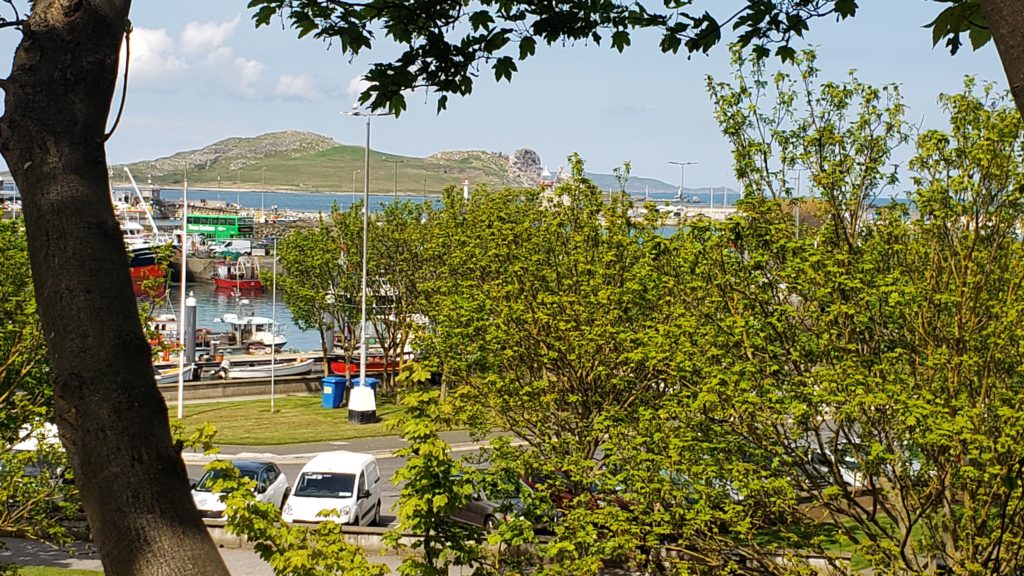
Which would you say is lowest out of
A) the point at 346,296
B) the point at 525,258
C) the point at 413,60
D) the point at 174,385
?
the point at 174,385

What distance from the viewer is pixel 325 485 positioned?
2178 cm

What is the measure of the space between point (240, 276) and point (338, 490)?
279ft

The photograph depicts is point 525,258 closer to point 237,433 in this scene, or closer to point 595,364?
point 595,364

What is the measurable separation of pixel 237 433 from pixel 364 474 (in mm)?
12827

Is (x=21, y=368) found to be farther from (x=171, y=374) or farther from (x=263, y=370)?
(x=263, y=370)

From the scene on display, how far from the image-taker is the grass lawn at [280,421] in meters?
32.9

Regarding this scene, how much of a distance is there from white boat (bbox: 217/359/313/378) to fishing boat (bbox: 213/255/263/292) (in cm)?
4757

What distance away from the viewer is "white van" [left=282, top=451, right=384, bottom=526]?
21016 millimetres

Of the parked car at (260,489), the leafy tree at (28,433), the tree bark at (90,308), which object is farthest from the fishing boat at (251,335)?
the tree bark at (90,308)

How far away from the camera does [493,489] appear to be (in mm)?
10891

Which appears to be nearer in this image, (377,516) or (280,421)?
(377,516)

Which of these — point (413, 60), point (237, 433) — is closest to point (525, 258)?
point (413, 60)

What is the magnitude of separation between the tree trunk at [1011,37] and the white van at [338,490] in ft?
64.3

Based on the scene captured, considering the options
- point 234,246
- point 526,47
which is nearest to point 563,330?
point 526,47
